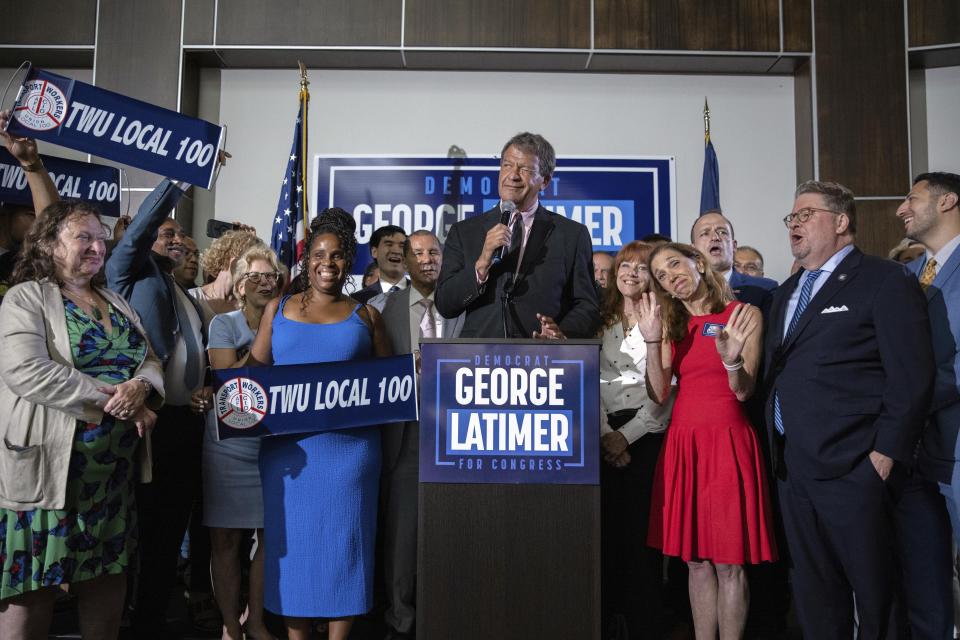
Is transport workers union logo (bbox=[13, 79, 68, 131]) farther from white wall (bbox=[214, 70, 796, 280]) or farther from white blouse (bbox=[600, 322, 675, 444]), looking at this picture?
white wall (bbox=[214, 70, 796, 280])

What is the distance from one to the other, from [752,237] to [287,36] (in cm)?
374

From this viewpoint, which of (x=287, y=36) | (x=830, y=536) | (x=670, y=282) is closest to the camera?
(x=830, y=536)

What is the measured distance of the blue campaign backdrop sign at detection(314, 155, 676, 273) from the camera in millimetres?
5676

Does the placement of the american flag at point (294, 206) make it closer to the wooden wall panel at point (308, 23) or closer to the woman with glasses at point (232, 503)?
the wooden wall panel at point (308, 23)

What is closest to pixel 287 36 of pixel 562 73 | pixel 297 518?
pixel 562 73

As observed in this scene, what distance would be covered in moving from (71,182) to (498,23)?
3231 mm

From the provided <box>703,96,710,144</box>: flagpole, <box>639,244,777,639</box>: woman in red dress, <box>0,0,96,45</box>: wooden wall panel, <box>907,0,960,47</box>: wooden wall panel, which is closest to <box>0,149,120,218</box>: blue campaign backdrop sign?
<box>639,244,777,639</box>: woman in red dress

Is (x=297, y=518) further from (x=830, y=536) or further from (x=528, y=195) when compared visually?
(x=830, y=536)

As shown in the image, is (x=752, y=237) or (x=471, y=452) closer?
(x=471, y=452)

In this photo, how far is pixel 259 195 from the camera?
19.2 feet

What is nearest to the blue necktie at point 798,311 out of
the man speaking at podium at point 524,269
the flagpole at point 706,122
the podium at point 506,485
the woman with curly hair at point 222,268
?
the man speaking at podium at point 524,269

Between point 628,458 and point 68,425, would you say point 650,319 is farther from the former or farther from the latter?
point 68,425

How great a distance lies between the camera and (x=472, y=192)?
18.7ft

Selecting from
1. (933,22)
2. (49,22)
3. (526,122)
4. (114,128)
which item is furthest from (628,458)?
(49,22)
